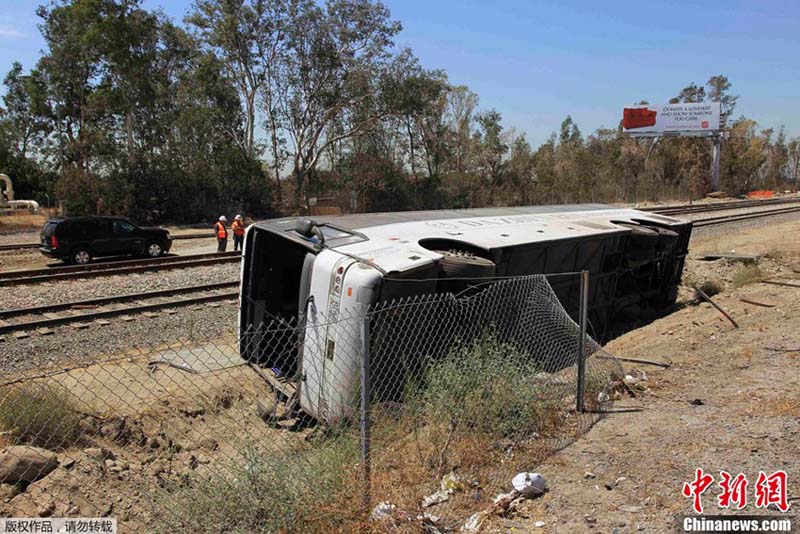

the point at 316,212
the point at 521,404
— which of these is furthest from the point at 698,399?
the point at 316,212

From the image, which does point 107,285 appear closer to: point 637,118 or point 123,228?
point 123,228

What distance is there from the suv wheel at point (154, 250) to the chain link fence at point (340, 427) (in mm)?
13804

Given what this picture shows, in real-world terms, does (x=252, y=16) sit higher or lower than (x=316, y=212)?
higher

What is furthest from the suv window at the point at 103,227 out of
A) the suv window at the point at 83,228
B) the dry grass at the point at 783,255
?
the dry grass at the point at 783,255

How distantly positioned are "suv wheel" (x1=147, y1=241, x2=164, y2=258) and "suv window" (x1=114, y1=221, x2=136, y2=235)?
2.59ft

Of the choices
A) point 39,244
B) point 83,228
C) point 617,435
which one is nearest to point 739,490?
A: point 617,435

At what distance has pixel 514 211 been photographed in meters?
10.5

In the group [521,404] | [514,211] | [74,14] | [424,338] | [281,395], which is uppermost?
[74,14]

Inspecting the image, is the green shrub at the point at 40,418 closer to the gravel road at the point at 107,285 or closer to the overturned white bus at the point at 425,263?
the overturned white bus at the point at 425,263

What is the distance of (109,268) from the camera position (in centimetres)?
1709

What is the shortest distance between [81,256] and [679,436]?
62.2 ft

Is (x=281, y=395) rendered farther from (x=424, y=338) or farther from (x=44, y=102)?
(x=44, y=102)

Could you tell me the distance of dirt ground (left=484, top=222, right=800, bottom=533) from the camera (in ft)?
12.5

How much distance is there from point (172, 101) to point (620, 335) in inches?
1534
